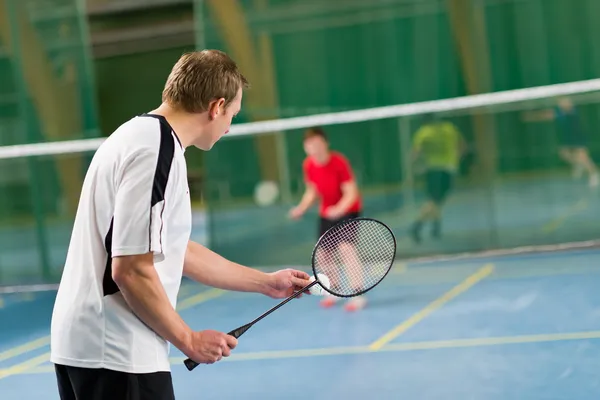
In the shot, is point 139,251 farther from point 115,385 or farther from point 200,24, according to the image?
point 200,24

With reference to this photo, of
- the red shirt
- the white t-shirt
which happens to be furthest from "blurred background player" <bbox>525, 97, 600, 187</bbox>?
the white t-shirt

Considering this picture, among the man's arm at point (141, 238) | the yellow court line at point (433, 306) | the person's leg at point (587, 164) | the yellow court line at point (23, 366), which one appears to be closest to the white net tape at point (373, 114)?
the person's leg at point (587, 164)

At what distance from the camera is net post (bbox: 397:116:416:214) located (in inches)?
406

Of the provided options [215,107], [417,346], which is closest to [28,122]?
[417,346]

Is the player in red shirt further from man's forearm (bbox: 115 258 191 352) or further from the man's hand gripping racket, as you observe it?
man's forearm (bbox: 115 258 191 352)

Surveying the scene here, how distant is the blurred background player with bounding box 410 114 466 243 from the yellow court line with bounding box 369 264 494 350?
1.10 metres

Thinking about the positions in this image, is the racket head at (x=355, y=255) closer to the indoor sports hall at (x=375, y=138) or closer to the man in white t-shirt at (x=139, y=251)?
the man in white t-shirt at (x=139, y=251)

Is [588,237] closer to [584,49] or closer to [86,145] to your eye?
[584,49]

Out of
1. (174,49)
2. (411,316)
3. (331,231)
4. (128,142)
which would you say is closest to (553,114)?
(411,316)

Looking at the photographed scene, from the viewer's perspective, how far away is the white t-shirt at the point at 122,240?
2307mm

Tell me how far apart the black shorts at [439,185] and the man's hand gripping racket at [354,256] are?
656cm

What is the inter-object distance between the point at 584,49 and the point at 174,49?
69.1ft

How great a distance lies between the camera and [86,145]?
10.5 metres

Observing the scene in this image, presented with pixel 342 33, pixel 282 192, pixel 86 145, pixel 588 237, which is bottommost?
pixel 588 237
